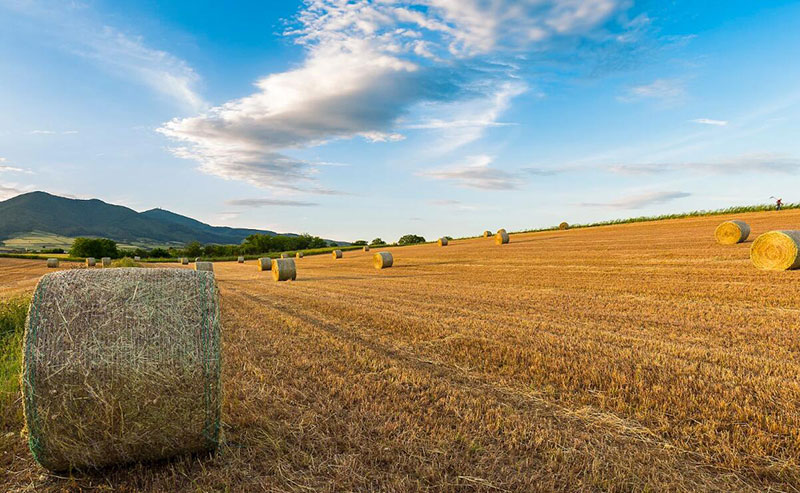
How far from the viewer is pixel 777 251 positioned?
13953 mm

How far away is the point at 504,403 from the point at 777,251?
14774 millimetres

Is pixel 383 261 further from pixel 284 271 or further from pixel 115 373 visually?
pixel 115 373

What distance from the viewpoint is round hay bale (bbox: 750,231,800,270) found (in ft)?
44.4

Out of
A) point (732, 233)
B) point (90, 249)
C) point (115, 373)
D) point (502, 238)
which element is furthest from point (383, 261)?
point (90, 249)

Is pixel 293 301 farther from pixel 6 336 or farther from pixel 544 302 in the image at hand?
pixel 544 302

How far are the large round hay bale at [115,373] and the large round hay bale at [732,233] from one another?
2374 cm

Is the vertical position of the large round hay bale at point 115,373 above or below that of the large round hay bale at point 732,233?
below

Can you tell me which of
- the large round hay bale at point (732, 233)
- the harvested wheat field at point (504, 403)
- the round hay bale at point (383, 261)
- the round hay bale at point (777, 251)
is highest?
the large round hay bale at point (732, 233)

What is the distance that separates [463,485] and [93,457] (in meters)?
3.13

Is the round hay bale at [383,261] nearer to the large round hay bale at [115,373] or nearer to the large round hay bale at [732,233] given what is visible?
the large round hay bale at [732,233]

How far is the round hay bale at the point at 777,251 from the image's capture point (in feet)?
44.4

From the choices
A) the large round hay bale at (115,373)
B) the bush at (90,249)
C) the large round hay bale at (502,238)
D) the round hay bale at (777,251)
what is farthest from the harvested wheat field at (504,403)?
the bush at (90,249)

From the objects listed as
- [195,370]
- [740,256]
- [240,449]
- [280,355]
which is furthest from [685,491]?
[740,256]

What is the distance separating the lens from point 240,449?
12.8ft
